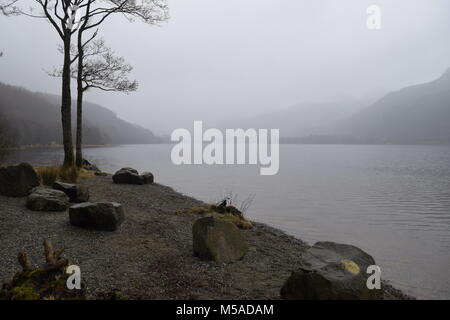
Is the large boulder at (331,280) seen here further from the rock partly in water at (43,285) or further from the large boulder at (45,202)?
the large boulder at (45,202)

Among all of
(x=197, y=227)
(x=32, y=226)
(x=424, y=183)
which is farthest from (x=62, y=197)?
(x=424, y=183)

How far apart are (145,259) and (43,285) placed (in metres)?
3.06

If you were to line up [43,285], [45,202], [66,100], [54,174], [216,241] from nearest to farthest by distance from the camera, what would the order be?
[43,285] < [216,241] < [45,202] < [54,174] < [66,100]

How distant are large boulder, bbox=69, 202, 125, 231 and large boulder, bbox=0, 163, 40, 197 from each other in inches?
165

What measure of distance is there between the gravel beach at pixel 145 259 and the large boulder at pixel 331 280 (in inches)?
30.3

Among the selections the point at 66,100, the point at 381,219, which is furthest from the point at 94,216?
the point at 381,219

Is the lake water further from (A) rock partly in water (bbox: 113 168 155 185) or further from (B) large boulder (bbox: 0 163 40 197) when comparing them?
(B) large boulder (bbox: 0 163 40 197)

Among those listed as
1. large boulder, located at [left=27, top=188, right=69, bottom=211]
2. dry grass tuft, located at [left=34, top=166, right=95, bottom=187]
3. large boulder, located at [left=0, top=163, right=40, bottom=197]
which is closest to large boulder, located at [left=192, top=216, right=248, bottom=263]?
large boulder, located at [left=27, top=188, right=69, bottom=211]

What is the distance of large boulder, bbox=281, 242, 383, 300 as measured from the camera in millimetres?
6219

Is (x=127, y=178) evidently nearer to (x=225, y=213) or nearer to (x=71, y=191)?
(x=71, y=191)

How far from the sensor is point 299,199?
29188mm

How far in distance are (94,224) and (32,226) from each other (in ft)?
5.59

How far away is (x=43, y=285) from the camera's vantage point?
5660mm
